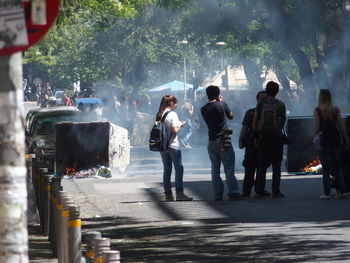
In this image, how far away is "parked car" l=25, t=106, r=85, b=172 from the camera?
24895 millimetres

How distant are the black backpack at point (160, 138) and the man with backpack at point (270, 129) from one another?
126 centimetres

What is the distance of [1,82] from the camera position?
5.13 metres

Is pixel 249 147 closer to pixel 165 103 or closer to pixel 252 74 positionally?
pixel 165 103

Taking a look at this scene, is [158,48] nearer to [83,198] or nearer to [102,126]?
[102,126]

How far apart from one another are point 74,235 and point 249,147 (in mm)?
8433

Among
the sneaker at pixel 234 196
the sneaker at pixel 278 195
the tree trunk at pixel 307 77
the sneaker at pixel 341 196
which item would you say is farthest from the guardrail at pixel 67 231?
the tree trunk at pixel 307 77

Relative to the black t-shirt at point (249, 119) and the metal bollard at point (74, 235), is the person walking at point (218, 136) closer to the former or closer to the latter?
the black t-shirt at point (249, 119)

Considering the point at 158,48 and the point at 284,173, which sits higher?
the point at 158,48

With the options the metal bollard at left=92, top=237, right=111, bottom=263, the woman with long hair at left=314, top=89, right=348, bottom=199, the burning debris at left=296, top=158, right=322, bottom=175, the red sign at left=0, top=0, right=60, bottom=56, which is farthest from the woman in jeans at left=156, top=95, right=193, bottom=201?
the red sign at left=0, top=0, right=60, bottom=56

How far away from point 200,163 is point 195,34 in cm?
2314

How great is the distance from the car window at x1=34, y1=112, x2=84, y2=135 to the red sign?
67.6 feet

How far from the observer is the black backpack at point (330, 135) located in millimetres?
15344

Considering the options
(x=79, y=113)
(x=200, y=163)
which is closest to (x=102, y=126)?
(x=79, y=113)

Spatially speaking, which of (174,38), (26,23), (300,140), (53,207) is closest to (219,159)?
(53,207)
